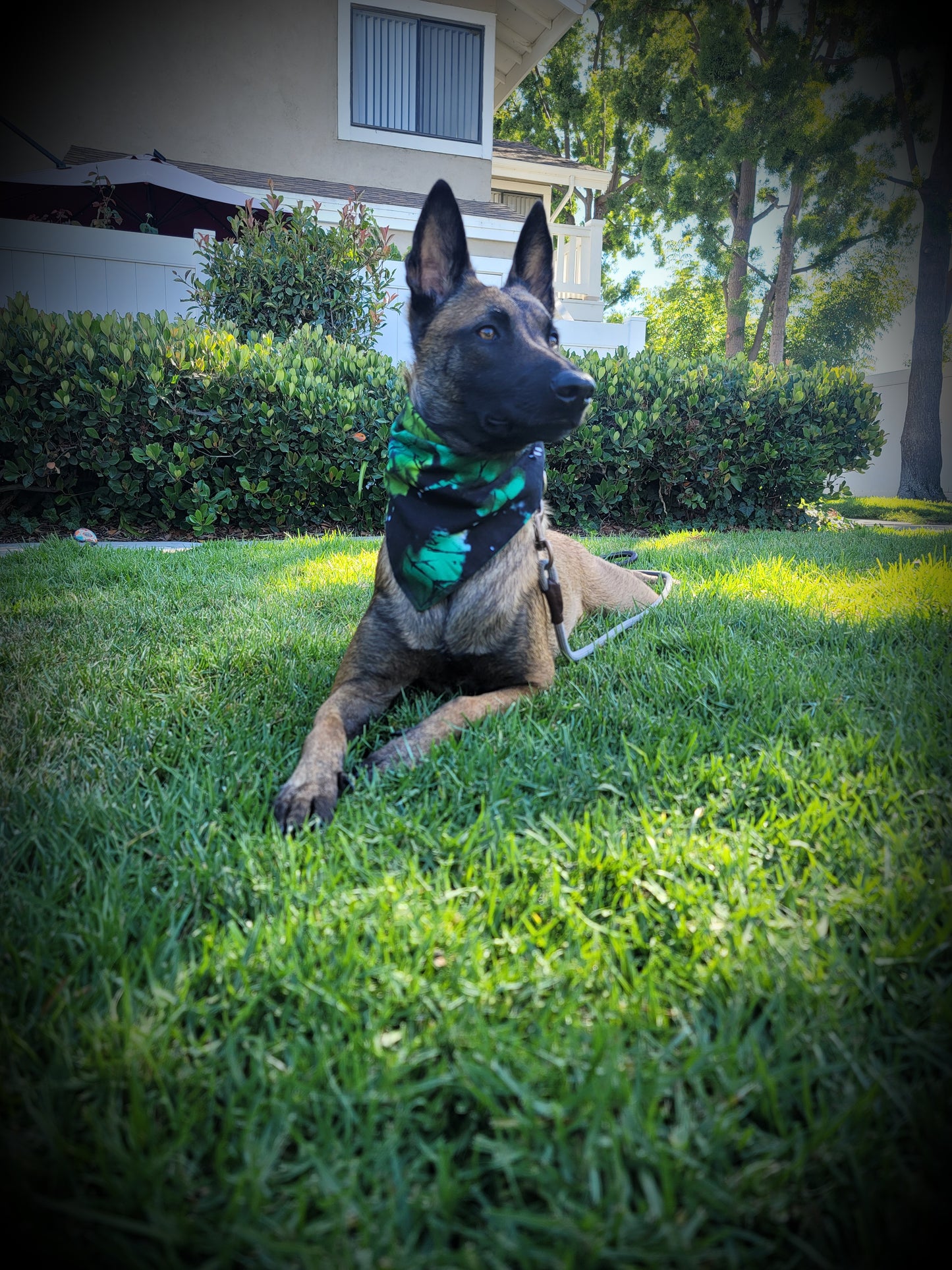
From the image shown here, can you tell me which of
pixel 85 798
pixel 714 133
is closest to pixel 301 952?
pixel 85 798

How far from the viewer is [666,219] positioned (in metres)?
17.6

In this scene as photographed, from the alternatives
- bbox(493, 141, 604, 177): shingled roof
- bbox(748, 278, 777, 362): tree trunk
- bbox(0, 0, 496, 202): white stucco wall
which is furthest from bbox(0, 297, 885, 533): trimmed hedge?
bbox(748, 278, 777, 362): tree trunk

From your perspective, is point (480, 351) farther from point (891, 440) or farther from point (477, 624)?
point (891, 440)

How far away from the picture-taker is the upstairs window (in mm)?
11266

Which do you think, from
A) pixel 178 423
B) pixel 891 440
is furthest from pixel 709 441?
pixel 891 440

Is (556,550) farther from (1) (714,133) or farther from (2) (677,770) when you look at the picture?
(1) (714,133)

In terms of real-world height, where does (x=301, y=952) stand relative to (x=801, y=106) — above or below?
below

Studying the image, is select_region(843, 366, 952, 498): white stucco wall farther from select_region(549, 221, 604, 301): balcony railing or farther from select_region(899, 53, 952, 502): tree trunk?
select_region(549, 221, 604, 301): balcony railing

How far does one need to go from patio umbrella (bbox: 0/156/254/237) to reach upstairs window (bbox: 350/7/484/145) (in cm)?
332

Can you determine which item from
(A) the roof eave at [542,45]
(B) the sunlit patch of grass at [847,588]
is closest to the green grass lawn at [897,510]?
(B) the sunlit patch of grass at [847,588]

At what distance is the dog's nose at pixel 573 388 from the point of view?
7.34 ft

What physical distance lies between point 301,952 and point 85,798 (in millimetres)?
838

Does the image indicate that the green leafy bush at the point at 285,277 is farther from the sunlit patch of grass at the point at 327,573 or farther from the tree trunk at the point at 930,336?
the tree trunk at the point at 930,336

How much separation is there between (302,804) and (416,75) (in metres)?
13.8
